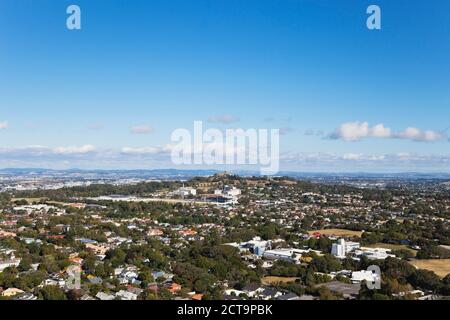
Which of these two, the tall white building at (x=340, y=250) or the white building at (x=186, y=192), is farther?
the white building at (x=186, y=192)

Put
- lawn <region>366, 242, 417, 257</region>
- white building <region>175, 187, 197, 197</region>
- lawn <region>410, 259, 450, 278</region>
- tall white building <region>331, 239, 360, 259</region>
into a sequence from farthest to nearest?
white building <region>175, 187, 197, 197</region> < lawn <region>366, 242, 417, 257</region> < tall white building <region>331, 239, 360, 259</region> < lawn <region>410, 259, 450, 278</region>

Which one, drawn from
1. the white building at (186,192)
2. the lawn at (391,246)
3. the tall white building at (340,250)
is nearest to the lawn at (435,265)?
the lawn at (391,246)

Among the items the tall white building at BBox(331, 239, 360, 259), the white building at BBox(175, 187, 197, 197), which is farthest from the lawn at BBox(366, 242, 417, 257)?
the white building at BBox(175, 187, 197, 197)

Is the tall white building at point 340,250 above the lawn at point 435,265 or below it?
above

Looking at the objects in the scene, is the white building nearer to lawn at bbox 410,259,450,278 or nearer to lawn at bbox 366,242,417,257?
lawn at bbox 366,242,417,257

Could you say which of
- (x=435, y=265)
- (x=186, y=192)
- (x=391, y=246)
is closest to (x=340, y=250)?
(x=435, y=265)

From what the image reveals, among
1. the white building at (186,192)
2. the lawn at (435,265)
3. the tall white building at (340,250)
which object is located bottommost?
the lawn at (435,265)

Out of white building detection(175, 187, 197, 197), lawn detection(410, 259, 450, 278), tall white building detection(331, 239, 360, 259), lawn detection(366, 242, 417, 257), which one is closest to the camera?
lawn detection(410, 259, 450, 278)

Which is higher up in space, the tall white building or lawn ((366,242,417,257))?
the tall white building

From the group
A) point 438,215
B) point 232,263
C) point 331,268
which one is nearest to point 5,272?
point 232,263

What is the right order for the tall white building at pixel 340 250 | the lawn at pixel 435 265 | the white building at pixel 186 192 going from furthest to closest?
the white building at pixel 186 192 < the tall white building at pixel 340 250 < the lawn at pixel 435 265


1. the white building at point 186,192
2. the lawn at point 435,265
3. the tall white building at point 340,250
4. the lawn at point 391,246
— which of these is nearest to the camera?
the lawn at point 435,265

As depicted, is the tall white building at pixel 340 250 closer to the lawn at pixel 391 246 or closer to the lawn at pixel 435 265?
the lawn at pixel 391 246

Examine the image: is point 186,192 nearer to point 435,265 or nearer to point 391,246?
point 391,246
